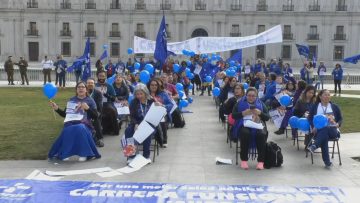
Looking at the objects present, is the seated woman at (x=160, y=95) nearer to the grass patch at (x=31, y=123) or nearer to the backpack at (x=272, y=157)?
the backpack at (x=272, y=157)

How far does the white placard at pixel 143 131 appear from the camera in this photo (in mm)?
9156

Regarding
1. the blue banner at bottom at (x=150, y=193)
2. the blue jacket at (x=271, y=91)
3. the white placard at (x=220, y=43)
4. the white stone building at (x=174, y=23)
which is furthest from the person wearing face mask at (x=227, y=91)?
the white stone building at (x=174, y=23)

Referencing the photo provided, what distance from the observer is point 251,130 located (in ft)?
29.3

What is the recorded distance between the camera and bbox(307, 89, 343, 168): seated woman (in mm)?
9055

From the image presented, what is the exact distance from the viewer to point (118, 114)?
12.4 m

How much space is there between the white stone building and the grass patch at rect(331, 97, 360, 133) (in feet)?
130

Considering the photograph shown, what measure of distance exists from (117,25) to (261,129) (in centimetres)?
5462

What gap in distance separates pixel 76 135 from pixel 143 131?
4.32 ft

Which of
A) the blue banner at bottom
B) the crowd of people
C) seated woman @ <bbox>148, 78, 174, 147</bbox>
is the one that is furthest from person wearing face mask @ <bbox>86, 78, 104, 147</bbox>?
the blue banner at bottom

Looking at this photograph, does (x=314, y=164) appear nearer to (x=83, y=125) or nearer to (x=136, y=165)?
(x=136, y=165)

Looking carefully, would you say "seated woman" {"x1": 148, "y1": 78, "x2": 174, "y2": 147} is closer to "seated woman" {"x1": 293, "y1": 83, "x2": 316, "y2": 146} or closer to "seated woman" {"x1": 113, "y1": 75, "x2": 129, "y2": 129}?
"seated woman" {"x1": 113, "y1": 75, "x2": 129, "y2": 129}

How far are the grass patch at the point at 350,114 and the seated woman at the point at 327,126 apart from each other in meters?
3.96

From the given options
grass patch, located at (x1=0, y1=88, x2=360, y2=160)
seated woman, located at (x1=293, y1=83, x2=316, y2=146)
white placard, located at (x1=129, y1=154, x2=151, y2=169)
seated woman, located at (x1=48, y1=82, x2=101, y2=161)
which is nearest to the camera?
white placard, located at (x1=129, y1=154, x2=151, y2=169)

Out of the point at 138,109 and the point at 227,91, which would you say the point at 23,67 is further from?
the point at 138,109
